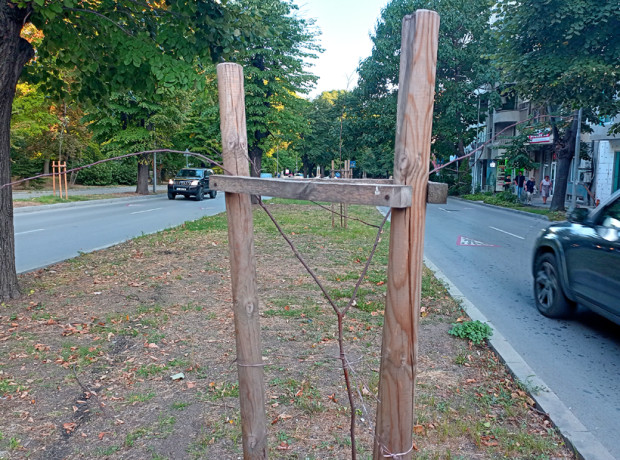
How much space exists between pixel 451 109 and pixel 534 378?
3168cm

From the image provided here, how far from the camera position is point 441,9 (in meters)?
34.4

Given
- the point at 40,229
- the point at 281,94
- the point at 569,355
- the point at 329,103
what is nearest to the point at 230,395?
the point at 569,355

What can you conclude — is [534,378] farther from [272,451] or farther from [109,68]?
[109,68]

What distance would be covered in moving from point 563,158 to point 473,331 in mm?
21553

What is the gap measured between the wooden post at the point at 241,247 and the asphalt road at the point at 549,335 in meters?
2.44

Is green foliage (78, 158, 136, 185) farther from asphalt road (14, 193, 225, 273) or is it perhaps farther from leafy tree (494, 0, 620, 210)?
leafy tree (494, 0, 620, 210)

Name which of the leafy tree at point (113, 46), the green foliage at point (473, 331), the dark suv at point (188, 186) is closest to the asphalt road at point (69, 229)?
the leafy tree at point (113, 46)

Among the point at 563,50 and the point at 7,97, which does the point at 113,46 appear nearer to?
the point at 7,97

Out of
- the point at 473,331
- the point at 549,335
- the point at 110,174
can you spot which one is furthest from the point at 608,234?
the point at 110,174

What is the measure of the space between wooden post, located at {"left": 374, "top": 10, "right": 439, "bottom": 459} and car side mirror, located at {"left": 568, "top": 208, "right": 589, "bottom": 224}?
4563 millimetres

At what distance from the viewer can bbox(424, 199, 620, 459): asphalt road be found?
13.2 ft

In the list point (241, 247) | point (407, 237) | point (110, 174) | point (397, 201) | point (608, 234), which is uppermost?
point (397, 201)

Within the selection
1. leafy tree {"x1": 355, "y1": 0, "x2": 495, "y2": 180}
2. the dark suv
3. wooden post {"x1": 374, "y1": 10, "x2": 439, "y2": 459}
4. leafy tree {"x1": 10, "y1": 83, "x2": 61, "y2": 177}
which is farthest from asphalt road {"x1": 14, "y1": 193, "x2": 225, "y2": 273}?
leafy tree {"x1": 355, "y1": 0, "x2": 495, "y2": 180}

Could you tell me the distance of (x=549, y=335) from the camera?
227 inches
